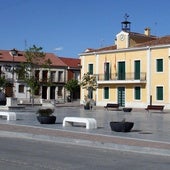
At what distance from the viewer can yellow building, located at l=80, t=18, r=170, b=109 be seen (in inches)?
2031

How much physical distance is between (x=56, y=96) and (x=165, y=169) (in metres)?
70.3

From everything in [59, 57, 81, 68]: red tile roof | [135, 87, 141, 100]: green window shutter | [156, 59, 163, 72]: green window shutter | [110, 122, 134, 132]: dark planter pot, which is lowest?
[110, 122, 134, 132]: dark planter pot

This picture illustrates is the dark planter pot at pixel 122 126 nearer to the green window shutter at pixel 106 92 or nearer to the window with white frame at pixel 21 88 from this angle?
the green window shutter at pixel 106 92

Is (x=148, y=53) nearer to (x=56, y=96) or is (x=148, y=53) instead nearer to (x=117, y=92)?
(x=117, y=92)

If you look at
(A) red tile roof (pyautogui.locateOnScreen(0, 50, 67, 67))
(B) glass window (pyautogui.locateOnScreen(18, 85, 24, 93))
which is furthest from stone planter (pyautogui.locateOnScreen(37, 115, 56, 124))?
(B) glass window (pyautogui.locateOnScreen(18, 85, 24, 93))

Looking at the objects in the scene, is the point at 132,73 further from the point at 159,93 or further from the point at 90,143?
the point at 90,143

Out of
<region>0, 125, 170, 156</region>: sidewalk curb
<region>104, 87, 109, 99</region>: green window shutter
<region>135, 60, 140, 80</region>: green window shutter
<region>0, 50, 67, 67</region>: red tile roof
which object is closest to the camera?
<region>0, 125, 170, 156</region>: sidewalk curb

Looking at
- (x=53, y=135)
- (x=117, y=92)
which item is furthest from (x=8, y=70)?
(x=53, y=135)

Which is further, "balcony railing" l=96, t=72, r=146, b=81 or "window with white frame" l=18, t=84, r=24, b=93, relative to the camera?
"window with white frame" l=18, t=84, r=24, b=93

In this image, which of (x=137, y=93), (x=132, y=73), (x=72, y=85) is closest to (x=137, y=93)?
(x=137, y=93)

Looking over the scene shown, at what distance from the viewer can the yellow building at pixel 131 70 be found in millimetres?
51594

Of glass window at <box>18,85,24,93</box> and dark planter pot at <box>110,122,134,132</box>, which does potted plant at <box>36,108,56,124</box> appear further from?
glass window at <box>18,85,24,93</box>

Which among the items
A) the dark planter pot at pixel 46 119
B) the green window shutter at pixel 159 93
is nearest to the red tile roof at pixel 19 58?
the green window shutter at pixel 159 93

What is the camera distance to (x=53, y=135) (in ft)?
54.9
